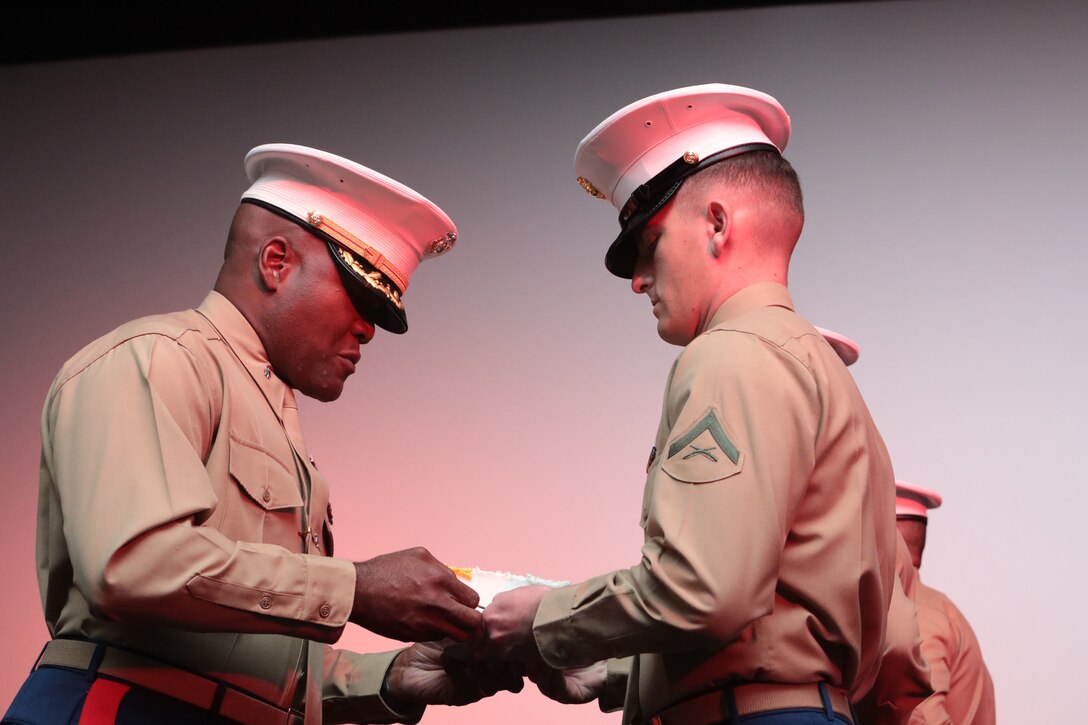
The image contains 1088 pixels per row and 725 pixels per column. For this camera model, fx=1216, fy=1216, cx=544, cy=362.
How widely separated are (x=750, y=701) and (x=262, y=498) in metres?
0.87

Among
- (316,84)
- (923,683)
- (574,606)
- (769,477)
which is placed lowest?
(923,683)

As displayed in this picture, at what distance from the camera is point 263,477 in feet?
6.87

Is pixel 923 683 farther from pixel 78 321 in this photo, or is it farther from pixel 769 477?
pixel 78 321

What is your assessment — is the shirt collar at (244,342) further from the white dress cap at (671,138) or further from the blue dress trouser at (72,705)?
the white dress cap at (671,138)

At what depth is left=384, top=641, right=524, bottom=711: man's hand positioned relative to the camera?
2.50m

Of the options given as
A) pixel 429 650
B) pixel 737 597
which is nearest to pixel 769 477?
pixel 737 597

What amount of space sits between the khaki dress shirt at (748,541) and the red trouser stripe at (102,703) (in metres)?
0.65

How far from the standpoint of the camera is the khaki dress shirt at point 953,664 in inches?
147

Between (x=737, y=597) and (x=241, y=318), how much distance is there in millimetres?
1110

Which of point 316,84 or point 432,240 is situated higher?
point 316,84

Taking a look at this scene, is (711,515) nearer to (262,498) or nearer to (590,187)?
(262,498)

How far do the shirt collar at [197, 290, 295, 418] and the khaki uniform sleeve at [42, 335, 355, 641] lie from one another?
0.78ft

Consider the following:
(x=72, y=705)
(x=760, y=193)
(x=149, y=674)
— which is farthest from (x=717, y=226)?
(x=72, y=705)

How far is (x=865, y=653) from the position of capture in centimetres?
199
